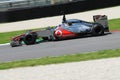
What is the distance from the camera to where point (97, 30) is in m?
15.1

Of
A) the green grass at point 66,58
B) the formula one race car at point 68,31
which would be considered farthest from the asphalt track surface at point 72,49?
the green grass at point 66,58

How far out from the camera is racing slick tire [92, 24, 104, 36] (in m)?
15.0

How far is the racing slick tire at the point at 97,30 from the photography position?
15022 millimetres

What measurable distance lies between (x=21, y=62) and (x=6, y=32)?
10.8 metres

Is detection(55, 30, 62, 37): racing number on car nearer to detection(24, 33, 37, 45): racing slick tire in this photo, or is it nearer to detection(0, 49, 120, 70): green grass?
detection(24, 33, 37, 45): racing slick tire

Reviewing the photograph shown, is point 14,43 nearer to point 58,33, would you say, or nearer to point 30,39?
point 30,39

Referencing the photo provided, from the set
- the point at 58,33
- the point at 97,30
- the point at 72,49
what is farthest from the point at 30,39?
the point at 72,49

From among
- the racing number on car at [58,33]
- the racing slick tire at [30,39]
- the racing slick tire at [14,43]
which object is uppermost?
the racing number on car at [58,33]

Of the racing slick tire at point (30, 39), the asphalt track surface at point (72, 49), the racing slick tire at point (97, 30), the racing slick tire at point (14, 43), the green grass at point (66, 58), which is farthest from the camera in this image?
the racing slick tire at point (14, 43)

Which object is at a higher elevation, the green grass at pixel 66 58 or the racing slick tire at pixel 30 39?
the green grass at pixel 66 58

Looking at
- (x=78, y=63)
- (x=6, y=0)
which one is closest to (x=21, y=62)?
(x=78, y=63)

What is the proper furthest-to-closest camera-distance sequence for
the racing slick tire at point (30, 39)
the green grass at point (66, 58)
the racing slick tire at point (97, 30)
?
the racing slick tire at point (30, 39)
the racing slick tire at point (97, 30)
the green grass at point (66, 58)

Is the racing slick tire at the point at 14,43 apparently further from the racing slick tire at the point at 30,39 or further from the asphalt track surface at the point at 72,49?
the asphalt track surface at the point at 72,49

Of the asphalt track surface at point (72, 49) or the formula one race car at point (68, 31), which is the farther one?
the formula one race car at point (68, 31)
